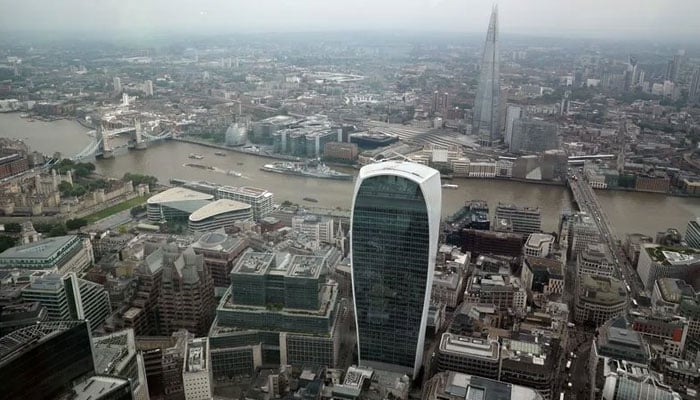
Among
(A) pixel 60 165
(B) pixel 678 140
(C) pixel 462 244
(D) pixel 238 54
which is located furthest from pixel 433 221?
(D) pixel 238 54

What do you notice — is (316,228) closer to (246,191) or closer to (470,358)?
(246,191)

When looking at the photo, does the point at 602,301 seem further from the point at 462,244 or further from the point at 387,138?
the point at 387,138

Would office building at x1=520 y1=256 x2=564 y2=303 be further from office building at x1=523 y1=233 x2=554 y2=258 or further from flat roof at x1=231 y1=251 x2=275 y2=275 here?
flat roof at x1=231 y1=251 x2=275 y2=275

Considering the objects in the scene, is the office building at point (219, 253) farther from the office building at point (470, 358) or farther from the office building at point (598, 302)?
the office building at point (598, 302)

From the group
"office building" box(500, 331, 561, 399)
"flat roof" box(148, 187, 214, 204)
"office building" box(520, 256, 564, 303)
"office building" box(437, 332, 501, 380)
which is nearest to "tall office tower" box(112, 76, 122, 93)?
"flat roof" box(148, 187, 214, 204)

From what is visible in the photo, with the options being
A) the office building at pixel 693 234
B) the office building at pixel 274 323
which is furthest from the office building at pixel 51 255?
the office building at pixel 693 234

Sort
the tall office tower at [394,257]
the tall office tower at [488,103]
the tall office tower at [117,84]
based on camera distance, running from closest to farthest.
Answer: the tall office tower at [394,257], the tall office tower at [488,103], the tall office tower at [117,84]

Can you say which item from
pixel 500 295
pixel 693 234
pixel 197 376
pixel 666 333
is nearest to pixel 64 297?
pixel 197 376
